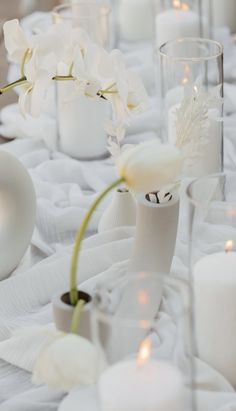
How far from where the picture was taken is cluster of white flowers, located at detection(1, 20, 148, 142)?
1.03 meters

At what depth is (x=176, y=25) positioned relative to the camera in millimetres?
1875

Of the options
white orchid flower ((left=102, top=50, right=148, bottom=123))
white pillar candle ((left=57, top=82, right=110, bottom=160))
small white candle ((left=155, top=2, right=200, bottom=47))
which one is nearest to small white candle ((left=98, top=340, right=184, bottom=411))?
white orchid flower ((left=102, top=50, right=148, bottom=123))

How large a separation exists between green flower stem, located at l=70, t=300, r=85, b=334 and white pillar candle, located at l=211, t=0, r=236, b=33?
132cm

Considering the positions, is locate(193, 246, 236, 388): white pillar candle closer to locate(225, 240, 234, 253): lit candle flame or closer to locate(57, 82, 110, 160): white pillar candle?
locate(225, 240, 234, 253): lit candle flame

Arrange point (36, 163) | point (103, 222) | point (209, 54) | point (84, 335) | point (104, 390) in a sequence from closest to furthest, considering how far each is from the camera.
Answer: point (104, 390) → point (84, 335) → point (103, 222) → point (209, 54) → point (36, 163)

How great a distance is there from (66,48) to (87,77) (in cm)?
4

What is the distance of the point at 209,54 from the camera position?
1420 millimetres

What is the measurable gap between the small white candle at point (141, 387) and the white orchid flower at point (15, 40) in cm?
41

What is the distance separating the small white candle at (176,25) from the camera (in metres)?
1.88

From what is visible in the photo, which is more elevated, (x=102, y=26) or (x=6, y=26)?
(x=6, y=26)

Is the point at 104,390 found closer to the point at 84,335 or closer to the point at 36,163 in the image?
the point at 84,335

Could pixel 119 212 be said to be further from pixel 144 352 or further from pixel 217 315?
pixel 144 352

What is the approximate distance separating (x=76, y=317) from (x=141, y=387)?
4.0 inches

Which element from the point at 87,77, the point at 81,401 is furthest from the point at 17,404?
the point at 87,77
